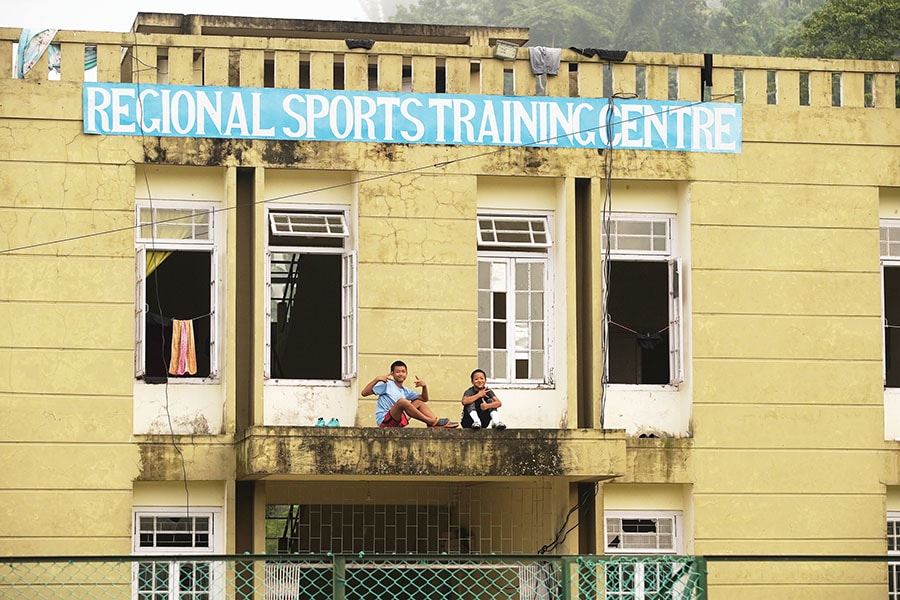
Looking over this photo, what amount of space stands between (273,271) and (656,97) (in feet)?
16.0

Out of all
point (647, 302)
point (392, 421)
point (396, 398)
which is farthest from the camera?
point (647, 302)

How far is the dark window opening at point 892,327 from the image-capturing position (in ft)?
61.9

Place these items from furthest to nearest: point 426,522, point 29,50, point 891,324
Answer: point 426,522, point 891,324, point 29,50

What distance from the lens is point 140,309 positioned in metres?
16.8

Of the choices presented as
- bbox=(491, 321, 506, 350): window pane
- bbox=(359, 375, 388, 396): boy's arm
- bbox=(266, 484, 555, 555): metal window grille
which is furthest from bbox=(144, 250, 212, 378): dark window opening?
bbox=(491, 321, 506, 350): window pane

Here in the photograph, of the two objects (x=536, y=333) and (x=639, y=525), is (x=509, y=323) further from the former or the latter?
(x=639, y=525)

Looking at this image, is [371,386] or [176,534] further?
[176,534]

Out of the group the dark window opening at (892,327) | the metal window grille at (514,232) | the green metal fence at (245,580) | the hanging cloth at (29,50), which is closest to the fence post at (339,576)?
the green metal fence at (245,580)

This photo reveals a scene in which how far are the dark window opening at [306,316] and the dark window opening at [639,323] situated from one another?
3.28 m

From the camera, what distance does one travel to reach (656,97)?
17688 millimetres

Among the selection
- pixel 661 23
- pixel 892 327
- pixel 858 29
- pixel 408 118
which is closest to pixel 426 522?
pixel 408 118

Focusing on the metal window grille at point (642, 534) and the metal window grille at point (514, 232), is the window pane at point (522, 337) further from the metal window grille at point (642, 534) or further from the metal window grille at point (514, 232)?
the metal window grille at point (642, 534)

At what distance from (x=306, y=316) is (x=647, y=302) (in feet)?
15.6

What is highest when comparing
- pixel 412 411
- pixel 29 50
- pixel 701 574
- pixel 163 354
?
pixel 29 50
